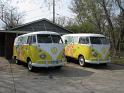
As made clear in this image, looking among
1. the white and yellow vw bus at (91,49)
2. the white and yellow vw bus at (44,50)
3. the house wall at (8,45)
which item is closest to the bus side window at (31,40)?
the white and yellow vw bus at (44,50)

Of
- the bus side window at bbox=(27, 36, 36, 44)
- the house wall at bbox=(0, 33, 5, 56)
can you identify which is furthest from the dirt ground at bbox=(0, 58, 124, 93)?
the house wall at bbox=(0, 33, 5, 56)

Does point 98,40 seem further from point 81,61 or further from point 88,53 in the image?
point 81,61

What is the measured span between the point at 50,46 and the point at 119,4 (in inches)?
595

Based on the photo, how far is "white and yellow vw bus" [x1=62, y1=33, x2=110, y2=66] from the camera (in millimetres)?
17672

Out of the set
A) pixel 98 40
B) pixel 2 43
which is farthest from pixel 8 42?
pixel 98 40

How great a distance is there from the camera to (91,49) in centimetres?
1766

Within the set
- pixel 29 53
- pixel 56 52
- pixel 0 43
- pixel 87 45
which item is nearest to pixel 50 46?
pixel 56 52

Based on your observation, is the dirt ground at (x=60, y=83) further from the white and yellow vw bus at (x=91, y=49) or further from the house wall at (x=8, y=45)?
the house wall at (x=8, y=45)

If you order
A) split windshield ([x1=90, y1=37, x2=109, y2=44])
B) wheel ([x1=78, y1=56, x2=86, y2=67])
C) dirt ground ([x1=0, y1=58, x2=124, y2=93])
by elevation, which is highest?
split windshield ([x1=90, y1=37, x2=109, y2=44])

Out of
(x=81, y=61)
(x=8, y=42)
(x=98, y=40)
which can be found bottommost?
(x=81, y=61)

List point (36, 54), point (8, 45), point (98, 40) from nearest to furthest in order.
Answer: point (36, 54) → point (98, 40) → point (8, 45)

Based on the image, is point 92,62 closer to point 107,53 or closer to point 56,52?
point 107,53

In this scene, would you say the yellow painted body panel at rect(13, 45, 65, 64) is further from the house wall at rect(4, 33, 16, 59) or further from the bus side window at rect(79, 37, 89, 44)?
the house wall at rect(4, 33, 16, 59)

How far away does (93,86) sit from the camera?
38.5 ft
